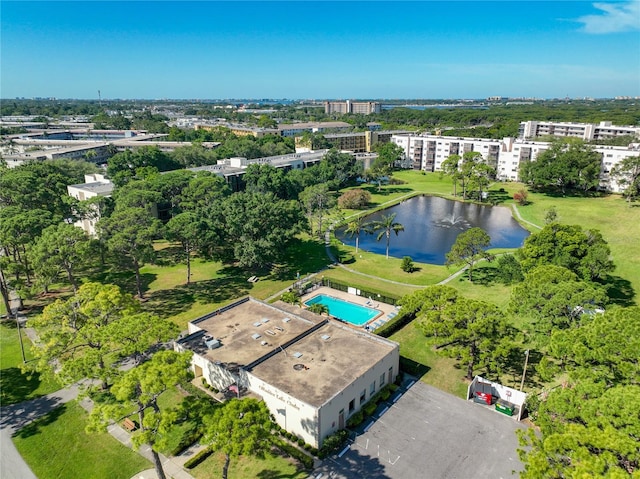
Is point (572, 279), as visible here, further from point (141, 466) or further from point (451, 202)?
point (451, 202)

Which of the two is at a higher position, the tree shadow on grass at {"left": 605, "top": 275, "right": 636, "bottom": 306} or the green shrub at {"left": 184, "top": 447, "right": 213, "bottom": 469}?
the tree shadow on grass at {"left": 605, "top": 275, "right": 636, "bottom": 306}

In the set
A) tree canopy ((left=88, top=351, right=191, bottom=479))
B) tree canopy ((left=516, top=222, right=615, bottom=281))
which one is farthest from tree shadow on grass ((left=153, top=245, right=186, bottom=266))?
tree canopy ((left=516, top=222, right=615, bottom=281))

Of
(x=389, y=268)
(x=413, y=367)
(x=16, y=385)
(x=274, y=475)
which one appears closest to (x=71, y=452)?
(x=16, y=385)

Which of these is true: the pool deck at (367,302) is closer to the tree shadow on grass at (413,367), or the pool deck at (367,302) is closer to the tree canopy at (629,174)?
the tree shadow on grass at (413,367)

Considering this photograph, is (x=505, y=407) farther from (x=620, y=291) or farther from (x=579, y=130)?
(x=579, y=130)

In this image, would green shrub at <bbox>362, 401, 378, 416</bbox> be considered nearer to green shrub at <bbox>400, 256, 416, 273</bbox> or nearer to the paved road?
the paved road

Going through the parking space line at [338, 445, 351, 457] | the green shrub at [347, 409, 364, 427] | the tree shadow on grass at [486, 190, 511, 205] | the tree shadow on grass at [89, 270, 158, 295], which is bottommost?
the parking space line at [338, 445, 351, 457]

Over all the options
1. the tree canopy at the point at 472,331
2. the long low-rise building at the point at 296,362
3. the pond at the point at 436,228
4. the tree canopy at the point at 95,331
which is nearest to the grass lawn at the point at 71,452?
the tree canopy at the point at 95,331
